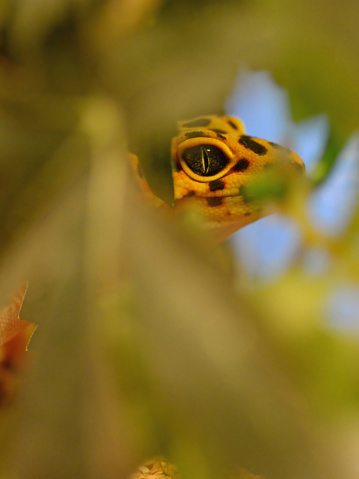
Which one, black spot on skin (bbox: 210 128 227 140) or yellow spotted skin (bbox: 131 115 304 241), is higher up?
black spot on skin (bbox: 210 128 227 140)

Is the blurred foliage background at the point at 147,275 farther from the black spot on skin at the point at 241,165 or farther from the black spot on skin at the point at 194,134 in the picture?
the black spot on skin at the point at 241,165

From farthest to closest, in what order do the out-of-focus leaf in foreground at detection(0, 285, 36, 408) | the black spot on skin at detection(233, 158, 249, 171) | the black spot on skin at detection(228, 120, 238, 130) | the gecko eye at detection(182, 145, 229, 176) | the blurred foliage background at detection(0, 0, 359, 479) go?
1. the black spot on skin at detection(228, 120, 238, 130)
2. the black spot on skin at detection(233, 158, 249, 171)
3. the gecko eye at detection(182, 145, 229, 176)
4. the out-of-focus leaf in foreground at detection(0, 285, 36, 408)
5. the blurred foliage background at detection(0, 0, 359, 479)

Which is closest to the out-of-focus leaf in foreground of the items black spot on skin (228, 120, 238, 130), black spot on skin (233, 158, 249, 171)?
black spot on skin (233, 158, 249, 171)

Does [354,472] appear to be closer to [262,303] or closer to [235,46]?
[262,303]

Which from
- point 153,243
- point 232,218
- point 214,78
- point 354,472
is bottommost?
point 232,218

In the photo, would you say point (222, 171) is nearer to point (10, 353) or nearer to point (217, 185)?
point (217, 185)

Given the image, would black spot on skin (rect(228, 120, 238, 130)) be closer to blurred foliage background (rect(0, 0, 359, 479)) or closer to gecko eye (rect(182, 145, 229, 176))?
gecko eye (rect(182, 145, 229, 176))

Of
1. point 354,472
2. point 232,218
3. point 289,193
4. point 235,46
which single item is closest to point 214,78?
point 235,46
